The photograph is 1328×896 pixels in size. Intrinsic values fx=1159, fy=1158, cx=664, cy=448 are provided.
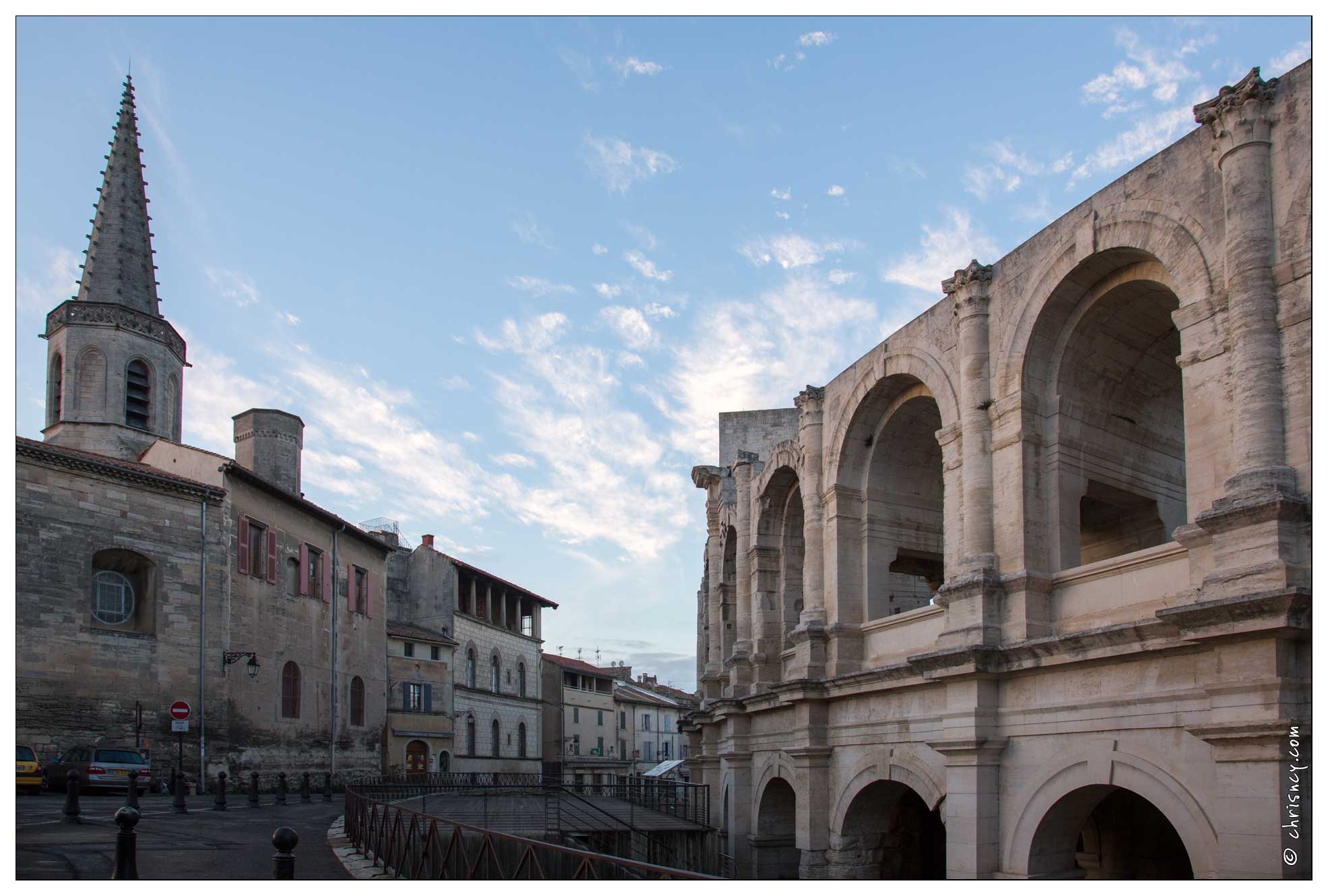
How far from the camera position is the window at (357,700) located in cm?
4072

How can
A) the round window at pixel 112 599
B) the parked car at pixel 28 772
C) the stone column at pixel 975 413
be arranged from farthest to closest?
the round window at pixel 112 599 → the parked car at pixel 28 772 → the stone column at pixel 975 413

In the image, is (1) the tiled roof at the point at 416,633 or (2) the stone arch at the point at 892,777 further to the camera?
(1) the tiled roof at the point at 416,633

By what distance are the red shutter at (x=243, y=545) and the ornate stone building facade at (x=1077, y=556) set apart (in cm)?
1711

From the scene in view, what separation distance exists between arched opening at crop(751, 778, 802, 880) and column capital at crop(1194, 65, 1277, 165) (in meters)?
13.3

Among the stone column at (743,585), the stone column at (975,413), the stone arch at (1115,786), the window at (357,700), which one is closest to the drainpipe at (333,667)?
the window at (357,700)

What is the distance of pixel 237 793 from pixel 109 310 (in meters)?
17.8

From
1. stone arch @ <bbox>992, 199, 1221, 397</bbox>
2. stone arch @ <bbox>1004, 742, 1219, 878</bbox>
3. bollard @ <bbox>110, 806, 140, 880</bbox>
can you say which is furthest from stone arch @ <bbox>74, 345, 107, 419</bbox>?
stone arch @ <bbox>1004, 742, 1219, 878</bbox>

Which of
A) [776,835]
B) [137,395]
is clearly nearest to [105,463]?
[137,395]

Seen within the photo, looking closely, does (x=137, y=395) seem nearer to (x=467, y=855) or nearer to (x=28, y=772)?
(x=28, y=772)

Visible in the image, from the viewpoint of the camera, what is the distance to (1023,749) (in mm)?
13445

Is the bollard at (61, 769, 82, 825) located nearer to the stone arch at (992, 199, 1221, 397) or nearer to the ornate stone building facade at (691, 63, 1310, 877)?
the ornate stone building facade at (691, 63, 1310, 877)

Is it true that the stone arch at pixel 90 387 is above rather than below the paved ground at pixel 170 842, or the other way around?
above

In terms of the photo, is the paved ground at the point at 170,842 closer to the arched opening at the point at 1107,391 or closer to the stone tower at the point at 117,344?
the arched opening at the point at 1107,391

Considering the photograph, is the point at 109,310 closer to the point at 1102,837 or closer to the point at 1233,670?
the point at 1102,837
